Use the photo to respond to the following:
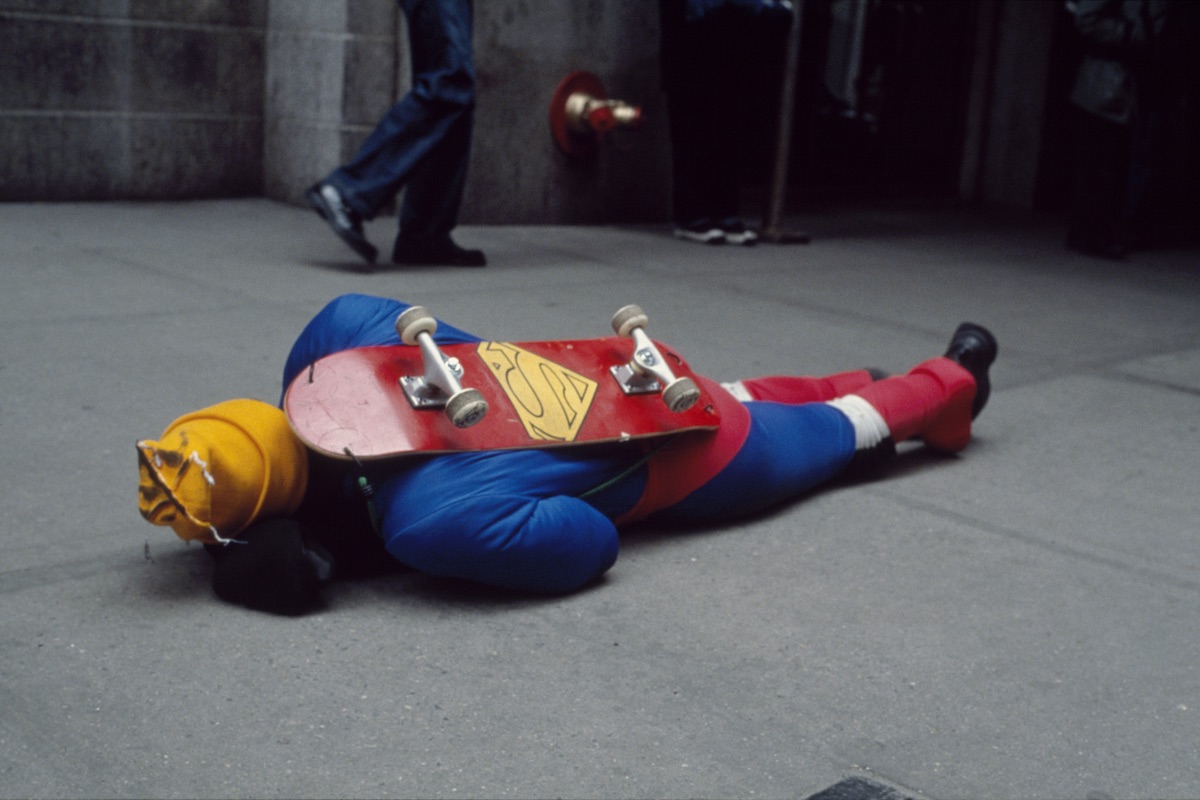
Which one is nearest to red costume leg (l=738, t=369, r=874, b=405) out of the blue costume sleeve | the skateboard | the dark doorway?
the skateboard

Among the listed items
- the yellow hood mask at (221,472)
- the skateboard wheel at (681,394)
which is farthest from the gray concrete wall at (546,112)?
the yellow hood mask at (221,472)

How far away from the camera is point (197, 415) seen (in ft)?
7.20

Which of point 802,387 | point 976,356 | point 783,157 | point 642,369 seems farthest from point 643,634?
point 783,157

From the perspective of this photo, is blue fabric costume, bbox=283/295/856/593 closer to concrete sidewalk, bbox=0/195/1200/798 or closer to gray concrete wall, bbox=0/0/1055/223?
concrete sidewalk, bbox=0/195/1200/798

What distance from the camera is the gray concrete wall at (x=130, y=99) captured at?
225 inches

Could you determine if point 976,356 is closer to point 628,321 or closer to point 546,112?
point 628,321

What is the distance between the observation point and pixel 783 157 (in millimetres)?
6734

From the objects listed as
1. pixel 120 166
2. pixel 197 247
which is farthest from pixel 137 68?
pixel 197 247

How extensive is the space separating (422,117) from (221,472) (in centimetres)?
311

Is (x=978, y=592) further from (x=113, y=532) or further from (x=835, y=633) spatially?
(x=113, y=532)

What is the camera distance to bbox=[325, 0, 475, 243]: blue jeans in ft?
16.1

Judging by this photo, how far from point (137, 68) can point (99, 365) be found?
303 centimetres

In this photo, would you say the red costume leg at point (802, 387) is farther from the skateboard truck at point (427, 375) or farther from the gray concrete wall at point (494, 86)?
the gray concrete wall at point (494, 86)

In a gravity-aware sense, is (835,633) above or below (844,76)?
below
